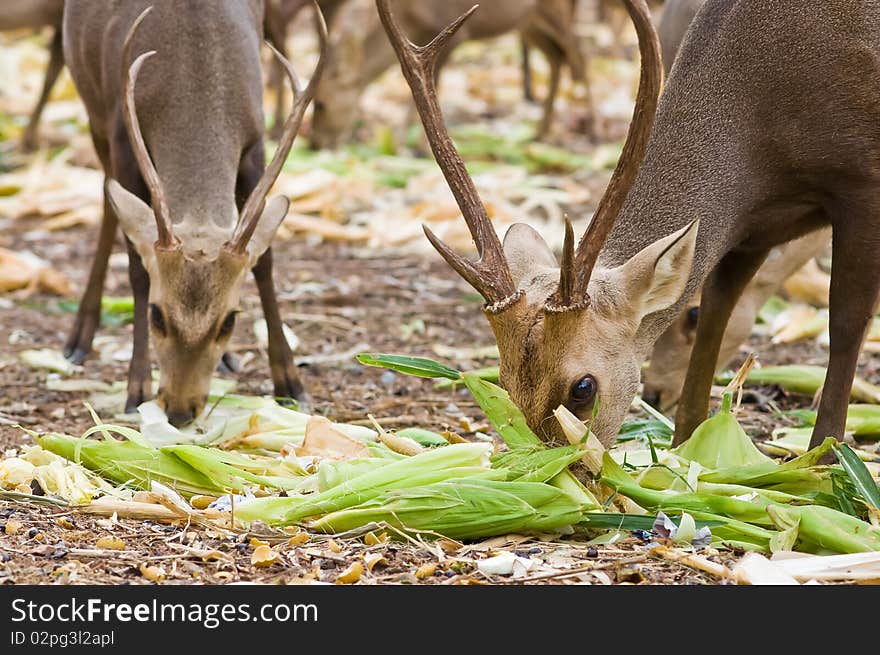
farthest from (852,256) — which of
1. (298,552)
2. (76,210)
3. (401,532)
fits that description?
(76,210)

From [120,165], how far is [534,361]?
9.93 feet

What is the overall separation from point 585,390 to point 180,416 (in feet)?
7.10

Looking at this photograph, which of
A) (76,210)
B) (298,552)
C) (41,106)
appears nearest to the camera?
(298,552)

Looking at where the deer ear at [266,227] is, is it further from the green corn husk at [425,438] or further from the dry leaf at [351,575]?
the dry leaf at [351,575]

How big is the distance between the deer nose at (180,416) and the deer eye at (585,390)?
211 centimetres

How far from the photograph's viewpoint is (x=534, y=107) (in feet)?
61.6

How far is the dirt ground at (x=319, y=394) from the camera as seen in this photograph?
162 inches

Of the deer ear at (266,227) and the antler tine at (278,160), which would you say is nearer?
the antler tine at (278,160)

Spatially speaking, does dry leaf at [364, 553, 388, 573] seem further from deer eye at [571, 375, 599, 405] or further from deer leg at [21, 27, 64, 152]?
deer leg at [21, 27, 64, 152]

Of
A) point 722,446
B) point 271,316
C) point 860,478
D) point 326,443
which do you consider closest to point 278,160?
point 271,316

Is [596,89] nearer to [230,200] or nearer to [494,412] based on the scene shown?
[230,200]

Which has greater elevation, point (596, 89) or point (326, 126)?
point (596, 89)

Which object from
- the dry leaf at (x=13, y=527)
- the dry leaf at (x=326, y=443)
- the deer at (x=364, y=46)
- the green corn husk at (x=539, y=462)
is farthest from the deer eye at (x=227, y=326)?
the deer at (x=364, y=46)

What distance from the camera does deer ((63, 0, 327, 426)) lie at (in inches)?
241
